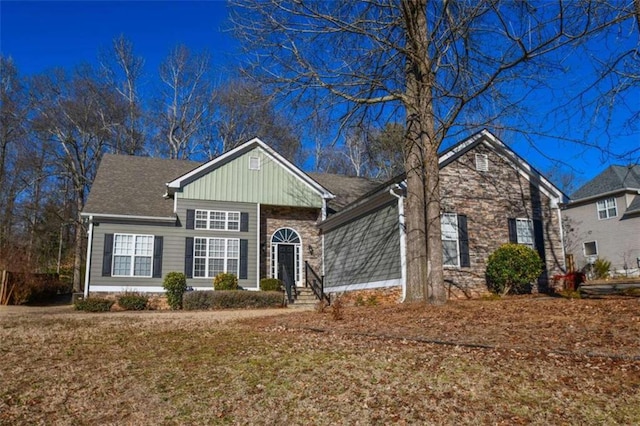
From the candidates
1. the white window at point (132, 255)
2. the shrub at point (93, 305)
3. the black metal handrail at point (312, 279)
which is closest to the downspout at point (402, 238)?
the black metal handrail at point (312, 279)

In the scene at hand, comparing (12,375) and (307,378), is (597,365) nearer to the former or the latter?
(307,378)

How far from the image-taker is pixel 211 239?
18531 mm

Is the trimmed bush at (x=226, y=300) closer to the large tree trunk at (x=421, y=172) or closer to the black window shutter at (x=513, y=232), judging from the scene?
the large tree trunk at (x=421, y=172)

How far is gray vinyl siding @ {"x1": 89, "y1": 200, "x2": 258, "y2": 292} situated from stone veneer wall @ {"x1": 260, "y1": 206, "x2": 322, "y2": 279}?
26.7 inches

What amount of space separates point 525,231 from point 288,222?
886 cm

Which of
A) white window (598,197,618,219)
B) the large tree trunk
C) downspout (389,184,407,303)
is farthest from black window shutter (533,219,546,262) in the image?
white window (598,197,618,219)

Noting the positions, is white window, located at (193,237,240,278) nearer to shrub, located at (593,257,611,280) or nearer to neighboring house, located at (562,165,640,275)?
neighboring house, located at (562,165,640,275)

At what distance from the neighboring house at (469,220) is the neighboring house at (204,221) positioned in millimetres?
2947

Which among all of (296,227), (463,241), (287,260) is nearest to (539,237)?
(463,241)

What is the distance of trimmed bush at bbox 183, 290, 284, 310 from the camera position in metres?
15.7

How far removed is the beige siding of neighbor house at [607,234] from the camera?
23.7 m

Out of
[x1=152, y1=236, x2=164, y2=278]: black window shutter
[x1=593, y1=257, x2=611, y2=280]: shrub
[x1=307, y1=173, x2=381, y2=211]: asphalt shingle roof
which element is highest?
[x1=307, y1=173, x2=381, y2=211]: asphalt shingle roof

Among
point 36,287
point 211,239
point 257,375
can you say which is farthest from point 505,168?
point 36,287

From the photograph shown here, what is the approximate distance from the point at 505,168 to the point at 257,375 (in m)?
14.1
